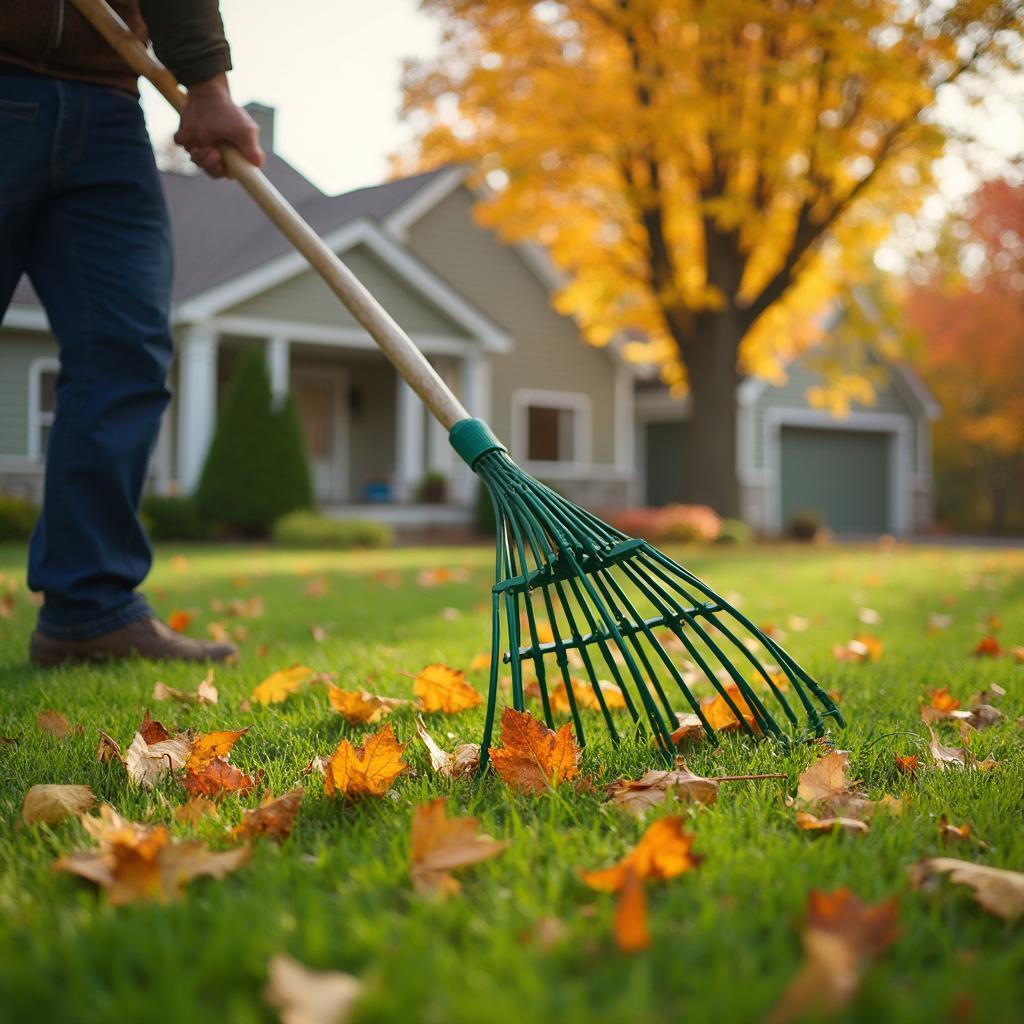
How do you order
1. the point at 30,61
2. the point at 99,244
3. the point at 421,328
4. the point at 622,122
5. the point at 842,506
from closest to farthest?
the point at 30,61 < the point at 99,244 < the point at 622,122 < the point at 421,328 < the point at 842,506

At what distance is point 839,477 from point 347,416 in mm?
11275

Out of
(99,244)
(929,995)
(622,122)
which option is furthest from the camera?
(622,122)

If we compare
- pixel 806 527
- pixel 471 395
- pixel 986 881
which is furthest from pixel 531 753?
pixel 806 527

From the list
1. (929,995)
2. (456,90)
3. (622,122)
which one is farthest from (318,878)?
(456,90)

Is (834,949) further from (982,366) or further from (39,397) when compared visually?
Answer: (982,366)

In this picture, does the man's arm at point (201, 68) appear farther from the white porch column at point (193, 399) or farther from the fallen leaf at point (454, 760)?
the white porch column at point (193, 399)

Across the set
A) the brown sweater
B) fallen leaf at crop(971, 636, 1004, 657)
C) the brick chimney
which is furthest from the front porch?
fallen leaf at crop(971, 636, 1004, 657)

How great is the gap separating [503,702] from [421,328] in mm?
12824

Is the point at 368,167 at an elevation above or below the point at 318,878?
above

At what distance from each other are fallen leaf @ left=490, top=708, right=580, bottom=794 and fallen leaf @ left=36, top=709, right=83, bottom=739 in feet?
3.13

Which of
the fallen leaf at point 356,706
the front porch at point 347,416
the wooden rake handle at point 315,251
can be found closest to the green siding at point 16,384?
the wooden rake handle at point 315,251

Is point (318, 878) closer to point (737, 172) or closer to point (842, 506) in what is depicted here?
point (737, 172)

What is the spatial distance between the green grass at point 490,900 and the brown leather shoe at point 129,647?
0.86 ft

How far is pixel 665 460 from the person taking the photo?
68.3 feet
